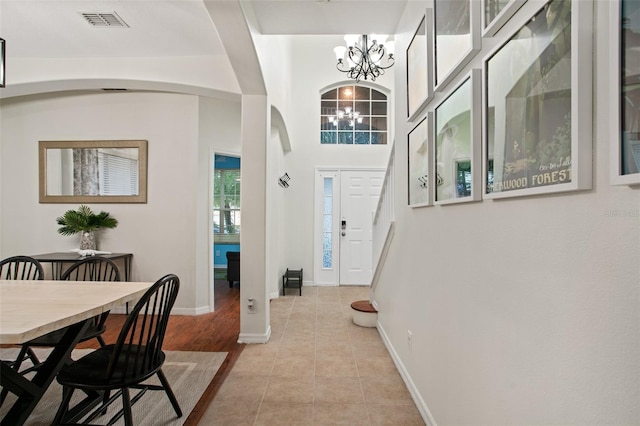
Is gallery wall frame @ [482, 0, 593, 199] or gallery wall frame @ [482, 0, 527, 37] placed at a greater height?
gallery wall frame @ [482, 0, 527, 37]

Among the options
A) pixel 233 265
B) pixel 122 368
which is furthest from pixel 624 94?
pixel 233 265

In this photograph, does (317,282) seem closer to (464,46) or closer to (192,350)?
(192,350)

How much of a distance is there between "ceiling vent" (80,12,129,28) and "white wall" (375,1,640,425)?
2733 millimetres

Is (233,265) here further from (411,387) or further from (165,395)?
(411,387)

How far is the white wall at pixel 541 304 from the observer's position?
695 millimetres

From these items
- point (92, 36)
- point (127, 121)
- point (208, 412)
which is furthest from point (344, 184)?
point (208, 412)

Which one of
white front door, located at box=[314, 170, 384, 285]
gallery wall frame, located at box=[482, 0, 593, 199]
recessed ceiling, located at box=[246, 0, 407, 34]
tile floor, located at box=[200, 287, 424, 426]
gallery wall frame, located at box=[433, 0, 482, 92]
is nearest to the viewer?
gallery wall frame, located at box=[482, 0, 593, 199]

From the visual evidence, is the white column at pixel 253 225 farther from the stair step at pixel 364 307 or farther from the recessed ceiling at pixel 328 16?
the stair step at pixel 364 307

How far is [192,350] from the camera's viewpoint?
9.82 ft

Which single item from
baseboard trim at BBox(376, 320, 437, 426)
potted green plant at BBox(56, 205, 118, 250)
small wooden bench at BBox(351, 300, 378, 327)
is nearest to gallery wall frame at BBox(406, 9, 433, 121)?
baseboard trim at BBox(376, 320, 437, 426)

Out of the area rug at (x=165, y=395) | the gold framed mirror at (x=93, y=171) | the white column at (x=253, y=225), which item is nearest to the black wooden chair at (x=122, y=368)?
the area rug at (x=165, y=395)

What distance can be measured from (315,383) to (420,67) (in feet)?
7.52

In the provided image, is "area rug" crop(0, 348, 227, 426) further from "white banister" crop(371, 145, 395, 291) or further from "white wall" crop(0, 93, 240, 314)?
"white banister" crop(371, 145, 395, 291)

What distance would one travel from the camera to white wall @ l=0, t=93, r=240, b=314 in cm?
406
